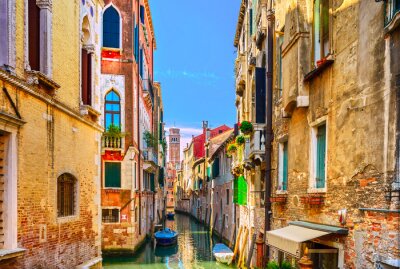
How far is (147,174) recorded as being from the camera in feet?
77.5

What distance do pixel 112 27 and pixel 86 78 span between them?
32.0 ft

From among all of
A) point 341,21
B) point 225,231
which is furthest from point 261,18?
point 225,231

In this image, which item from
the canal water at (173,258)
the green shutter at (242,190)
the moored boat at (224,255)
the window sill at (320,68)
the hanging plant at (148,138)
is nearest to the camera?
the window sill at (320,68)

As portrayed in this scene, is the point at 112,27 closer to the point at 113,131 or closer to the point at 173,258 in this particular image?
the point at 113,131

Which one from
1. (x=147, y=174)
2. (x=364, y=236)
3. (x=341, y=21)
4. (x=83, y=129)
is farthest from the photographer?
(x=147, y=174)

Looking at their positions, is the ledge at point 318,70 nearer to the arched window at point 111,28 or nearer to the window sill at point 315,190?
the window sill at point 315,190

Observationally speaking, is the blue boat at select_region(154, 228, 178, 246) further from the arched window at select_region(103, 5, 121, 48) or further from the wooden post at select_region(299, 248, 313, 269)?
the wooden post at select_region(299, 248, 313, 269)

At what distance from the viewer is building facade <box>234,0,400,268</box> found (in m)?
3.89

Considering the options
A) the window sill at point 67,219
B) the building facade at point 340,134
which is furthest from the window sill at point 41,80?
the building facade at point 340,134

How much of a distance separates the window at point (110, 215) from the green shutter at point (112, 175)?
3.88ft

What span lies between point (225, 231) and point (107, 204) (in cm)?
741

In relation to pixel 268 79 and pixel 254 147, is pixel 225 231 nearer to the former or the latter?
pixel 254 147

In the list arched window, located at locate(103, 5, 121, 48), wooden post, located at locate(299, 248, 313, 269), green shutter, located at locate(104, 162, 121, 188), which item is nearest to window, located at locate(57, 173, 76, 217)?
wooden post, located at locate(299, 248, 313, 269)

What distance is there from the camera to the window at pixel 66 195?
6.86m
